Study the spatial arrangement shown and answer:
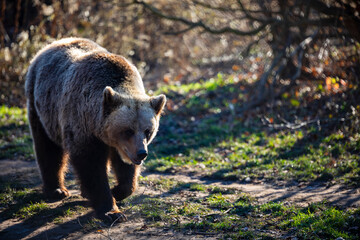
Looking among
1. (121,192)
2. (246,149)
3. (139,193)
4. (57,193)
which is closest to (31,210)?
(57,193)

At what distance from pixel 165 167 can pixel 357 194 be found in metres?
3.37

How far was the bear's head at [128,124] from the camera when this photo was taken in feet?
15.7

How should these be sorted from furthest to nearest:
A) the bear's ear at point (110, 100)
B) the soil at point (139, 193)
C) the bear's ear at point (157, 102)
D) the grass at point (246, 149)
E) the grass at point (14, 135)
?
the grass at point (14, 135) < the grass at point (246, 149) < the bear's ear at point (157, 102) < the bear's ear at point (110, 100) < the soil at point (139, 193)

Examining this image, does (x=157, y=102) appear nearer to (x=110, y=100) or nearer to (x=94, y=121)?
(x=110, y=100)

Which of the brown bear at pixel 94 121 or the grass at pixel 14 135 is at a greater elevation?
the brown bear at pixel 94 121

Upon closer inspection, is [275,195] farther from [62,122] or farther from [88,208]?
[62,122]

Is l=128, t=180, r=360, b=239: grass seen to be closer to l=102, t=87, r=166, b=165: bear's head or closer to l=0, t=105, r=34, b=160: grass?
l=102, t=87, r=166, b=165: bear's head

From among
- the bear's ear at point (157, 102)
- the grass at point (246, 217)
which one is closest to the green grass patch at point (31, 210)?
the grass at point (246, 217)

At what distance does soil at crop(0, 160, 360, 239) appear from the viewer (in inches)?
181

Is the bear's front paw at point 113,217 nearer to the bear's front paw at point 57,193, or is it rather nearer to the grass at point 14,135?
the bear's front paw at point 57,193

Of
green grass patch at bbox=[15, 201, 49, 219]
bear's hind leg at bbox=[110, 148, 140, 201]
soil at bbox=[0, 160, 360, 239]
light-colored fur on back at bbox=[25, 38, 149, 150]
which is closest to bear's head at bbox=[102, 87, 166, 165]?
light-colored fur on back at bbox=[25, 38, 149, 150]

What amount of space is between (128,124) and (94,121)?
0.50m

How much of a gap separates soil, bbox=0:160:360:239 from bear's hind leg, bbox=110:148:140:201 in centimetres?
32

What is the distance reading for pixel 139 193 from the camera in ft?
19.8
